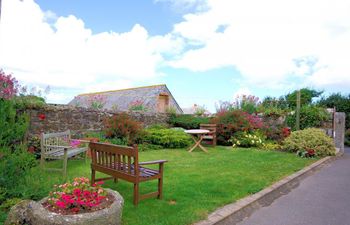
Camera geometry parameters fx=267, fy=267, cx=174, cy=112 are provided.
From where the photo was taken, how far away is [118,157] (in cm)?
422

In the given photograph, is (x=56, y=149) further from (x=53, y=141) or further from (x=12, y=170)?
(x=12, y=170)

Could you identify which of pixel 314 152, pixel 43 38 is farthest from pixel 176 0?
pixel 314 152

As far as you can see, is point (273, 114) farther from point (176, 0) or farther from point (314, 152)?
point (176, 0)

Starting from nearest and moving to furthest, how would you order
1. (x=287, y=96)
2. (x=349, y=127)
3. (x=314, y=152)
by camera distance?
(x=314, y=152) → (x=349, y=127) → (x=287, y=96)

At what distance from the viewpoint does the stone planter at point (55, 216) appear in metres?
2.57

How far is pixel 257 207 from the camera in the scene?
4230mm

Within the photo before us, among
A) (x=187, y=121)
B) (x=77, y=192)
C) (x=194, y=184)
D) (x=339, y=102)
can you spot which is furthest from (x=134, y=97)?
(x=77, y=192)

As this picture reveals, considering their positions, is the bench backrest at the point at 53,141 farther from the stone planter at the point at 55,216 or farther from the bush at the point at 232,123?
the bush at the point at 232,123

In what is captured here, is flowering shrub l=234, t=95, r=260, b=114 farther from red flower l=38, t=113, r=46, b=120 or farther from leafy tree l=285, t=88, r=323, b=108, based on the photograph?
red flower l=38, t=113, r=46, b=120

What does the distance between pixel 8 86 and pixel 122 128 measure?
392cm

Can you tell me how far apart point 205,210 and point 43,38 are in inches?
263

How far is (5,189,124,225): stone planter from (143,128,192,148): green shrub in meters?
7.57

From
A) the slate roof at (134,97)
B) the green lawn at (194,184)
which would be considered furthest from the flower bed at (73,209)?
the slate roof at (134,97)

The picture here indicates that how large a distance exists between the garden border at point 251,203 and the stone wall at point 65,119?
6457 mm
